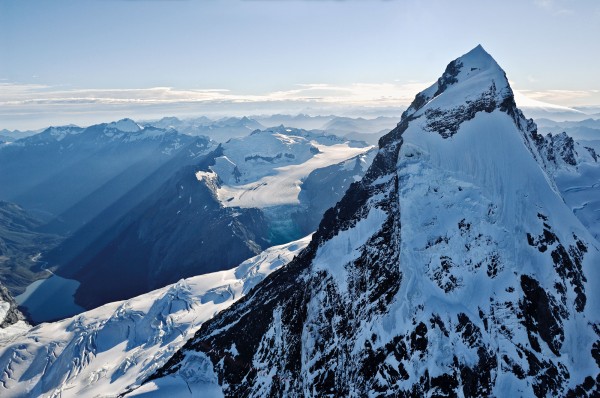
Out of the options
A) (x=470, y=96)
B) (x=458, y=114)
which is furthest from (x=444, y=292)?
(x=470, y=96)

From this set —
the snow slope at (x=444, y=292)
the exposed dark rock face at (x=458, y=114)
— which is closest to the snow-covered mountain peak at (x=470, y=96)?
the exposed dark rock face at (x=458, y=114)

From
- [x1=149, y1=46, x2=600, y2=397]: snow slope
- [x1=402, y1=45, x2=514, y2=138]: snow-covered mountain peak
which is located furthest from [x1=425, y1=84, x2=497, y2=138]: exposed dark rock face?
[x1=149, y1=46, x2=600, y2=397]: snow slope

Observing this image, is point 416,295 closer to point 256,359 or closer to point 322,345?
point 322,345

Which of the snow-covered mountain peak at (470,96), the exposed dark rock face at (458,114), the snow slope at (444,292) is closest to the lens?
the snow slope at (444,292)

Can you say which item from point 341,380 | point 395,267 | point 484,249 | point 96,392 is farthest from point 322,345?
point 96,392

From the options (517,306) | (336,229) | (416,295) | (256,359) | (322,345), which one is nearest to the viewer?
(517,306)

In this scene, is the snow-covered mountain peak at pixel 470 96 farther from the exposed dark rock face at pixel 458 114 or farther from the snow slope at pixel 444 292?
the snow slope at pixel 444 292

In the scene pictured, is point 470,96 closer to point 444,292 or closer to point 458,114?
point 458,114

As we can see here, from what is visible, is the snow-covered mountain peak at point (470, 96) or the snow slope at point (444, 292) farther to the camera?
the snow-covered mountain peak at point (470, 96)
